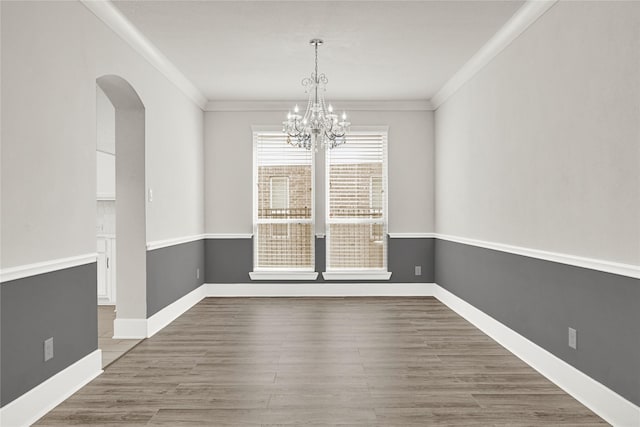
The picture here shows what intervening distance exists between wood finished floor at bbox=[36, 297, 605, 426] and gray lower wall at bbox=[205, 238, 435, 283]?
1.76 metres

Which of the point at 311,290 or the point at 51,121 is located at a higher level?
the point at 51,121

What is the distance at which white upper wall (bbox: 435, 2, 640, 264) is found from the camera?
2.83 meters

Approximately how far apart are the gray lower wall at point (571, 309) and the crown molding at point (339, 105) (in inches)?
107

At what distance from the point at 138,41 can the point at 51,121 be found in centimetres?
167

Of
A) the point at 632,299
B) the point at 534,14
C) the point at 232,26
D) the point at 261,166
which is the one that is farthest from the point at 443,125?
the point at 632,299

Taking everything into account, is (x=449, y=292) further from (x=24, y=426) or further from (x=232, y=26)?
(x=24, y=426)

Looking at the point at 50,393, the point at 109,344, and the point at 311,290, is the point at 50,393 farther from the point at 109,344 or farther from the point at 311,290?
the point at 311,290

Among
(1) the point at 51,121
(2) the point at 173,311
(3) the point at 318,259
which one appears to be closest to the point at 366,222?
(3) the point at 318,259

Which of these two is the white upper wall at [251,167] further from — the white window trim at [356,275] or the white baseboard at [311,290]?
the white baseboard at [311,290]

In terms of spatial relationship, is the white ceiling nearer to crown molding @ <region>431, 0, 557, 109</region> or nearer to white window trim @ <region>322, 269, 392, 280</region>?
crown molding @ <region>431, 0, 557, 109</region>

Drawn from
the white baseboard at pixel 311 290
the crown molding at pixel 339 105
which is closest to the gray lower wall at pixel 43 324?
the white baseboard at pixel 311 290

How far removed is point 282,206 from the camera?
7.44m

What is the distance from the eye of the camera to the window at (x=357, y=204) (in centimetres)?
743

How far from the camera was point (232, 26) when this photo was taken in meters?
4.30
